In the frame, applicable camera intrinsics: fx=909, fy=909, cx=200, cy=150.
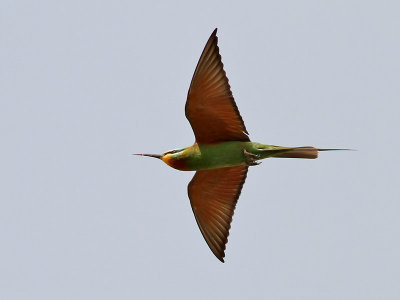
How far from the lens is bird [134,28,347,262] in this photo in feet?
32.2

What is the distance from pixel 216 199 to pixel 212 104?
1.51 m

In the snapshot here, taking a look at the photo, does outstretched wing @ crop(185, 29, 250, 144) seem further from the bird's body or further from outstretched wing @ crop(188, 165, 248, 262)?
outstretched wing @ crop(188, 165, 248, 262)

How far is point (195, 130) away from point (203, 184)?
0.98m

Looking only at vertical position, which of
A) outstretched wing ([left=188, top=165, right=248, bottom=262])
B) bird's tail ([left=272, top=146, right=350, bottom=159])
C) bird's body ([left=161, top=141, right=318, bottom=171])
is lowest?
outstretched wing ([left=188, top=165, right=248, bottom=262])

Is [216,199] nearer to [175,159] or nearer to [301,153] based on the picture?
[175,159]

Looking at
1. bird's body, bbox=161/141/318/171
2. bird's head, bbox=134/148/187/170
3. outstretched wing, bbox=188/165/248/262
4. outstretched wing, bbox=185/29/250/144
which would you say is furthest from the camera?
outstretched wing, bbox=188/165/248/262

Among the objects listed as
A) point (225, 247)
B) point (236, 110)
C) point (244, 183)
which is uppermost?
point (236, 110)

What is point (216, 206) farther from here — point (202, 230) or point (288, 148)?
point (288, 148)

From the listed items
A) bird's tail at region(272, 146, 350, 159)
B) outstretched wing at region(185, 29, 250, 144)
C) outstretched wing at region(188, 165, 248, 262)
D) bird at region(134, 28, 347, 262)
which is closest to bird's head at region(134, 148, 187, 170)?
bird at region(134, 28, 347, 262)

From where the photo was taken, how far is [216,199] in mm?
11023

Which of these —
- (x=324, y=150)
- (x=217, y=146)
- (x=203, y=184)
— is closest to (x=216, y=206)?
(x=203, y=184)

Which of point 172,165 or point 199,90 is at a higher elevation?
point 199,90

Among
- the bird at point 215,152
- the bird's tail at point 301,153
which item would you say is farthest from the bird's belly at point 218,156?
the bird's tail at point 301,153

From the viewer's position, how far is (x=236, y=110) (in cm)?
1003
